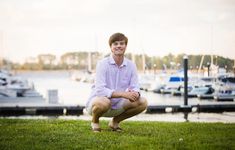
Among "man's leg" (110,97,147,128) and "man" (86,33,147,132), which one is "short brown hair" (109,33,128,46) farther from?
"man's leg" (110,97,147,128)

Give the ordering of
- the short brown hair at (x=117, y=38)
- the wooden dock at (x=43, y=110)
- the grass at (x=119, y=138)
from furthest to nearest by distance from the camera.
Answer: the wooden dock at (x=43, y=110), the short brown hair at (x=117, y=38), the grass at (x=119, y=138)

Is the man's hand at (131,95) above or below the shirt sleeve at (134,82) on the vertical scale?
below

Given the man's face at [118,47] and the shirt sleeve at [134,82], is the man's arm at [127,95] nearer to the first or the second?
the shirt sleeve at [134,82]

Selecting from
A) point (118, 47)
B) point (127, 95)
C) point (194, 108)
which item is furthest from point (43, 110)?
point (127, 95)

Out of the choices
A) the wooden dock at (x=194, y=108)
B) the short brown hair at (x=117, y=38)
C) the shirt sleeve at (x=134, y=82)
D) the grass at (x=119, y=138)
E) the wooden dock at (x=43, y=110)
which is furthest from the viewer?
the wooden dock at (x=194, y=108)

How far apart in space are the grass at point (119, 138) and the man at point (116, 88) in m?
0.40

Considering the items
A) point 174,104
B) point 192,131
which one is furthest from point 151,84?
point 192,131

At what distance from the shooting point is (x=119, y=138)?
6.20 metres

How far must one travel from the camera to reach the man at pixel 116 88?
6633 mm

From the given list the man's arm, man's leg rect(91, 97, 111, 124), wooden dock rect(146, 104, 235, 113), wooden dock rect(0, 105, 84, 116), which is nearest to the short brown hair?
the man's arm

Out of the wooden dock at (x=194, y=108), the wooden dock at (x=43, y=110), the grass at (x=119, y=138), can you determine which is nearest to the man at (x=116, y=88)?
the grass at (x=119, y=138)

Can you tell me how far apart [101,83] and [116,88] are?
1.21ft

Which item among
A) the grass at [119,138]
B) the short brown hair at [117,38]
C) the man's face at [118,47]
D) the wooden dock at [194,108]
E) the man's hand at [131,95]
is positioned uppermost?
the short brown hair at [117,38]

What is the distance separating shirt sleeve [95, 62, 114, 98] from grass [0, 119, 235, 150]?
2.28ft
